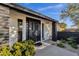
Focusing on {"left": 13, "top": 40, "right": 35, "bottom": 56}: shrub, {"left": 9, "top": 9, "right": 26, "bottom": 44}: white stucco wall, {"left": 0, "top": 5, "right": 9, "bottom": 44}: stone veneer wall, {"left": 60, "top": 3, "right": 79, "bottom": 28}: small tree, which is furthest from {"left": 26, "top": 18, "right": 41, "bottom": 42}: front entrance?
{"left": 0, "top": 5, "right": 9, "bottom": 44}: stone veneer wall

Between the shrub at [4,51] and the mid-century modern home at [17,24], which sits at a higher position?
the mid-century modern home at [17,24]

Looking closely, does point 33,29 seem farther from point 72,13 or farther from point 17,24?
point 72,13

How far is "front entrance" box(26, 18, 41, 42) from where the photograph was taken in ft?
37.9

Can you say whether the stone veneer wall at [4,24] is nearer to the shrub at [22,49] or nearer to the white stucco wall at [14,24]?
the shrub at [22,49]

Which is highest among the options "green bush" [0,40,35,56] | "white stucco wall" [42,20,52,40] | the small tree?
the small tree

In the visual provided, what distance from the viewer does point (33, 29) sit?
41.3 feet

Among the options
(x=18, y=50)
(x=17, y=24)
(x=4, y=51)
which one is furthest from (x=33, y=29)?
(x=4, y=51)

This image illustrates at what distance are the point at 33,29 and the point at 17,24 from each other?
2889 millimetres

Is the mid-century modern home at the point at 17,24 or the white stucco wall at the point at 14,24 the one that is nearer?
the mid-century modern home at the point at 17,24

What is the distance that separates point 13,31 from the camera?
9.32 metres

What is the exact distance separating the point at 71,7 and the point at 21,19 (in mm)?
3048

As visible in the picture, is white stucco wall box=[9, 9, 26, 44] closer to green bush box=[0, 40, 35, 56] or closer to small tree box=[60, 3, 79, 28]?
green bush box=[0, 40, 35, 56]

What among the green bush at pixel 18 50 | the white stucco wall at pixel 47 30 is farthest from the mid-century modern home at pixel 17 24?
the green bush at pixel 18 50

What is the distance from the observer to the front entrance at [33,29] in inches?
455
